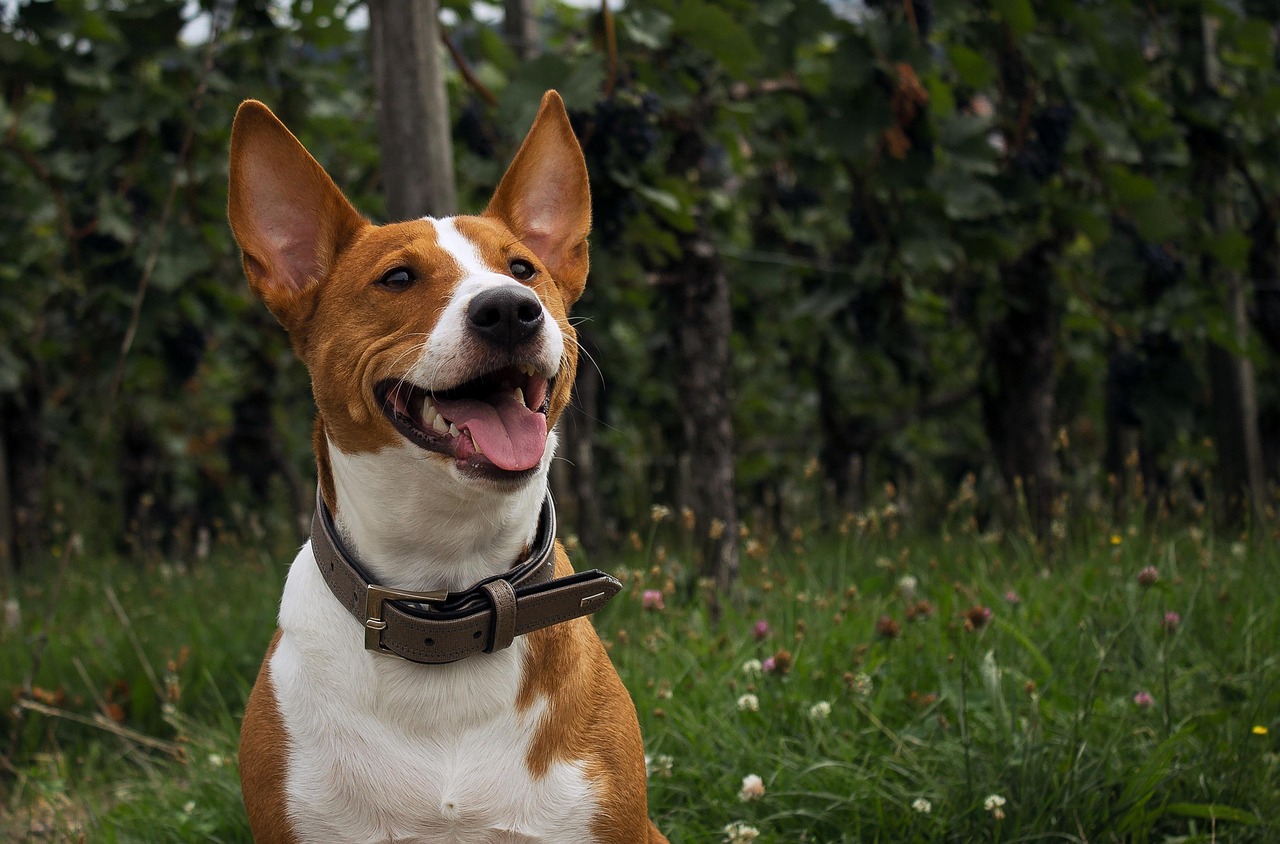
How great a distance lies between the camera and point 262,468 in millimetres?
8078

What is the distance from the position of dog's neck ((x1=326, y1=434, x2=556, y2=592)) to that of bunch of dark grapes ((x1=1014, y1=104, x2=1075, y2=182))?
2899 millimetres

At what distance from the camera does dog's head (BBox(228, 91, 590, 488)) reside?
6.99 feet

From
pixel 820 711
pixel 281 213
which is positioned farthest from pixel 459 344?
pixel 820 711

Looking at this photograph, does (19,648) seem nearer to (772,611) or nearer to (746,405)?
(772,611)

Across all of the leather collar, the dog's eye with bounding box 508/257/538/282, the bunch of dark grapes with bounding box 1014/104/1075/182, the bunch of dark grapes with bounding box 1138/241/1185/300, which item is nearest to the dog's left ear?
the dog's eye with bounding box 508/257/538/282

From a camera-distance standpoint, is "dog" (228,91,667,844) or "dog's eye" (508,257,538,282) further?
"dog's eye" (508,257,538,282)

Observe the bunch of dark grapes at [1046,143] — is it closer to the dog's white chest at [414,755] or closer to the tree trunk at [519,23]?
the tree trunk at [519,23]

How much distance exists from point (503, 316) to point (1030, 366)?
3.82 metres

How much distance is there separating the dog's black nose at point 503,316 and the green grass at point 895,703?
4.34ft

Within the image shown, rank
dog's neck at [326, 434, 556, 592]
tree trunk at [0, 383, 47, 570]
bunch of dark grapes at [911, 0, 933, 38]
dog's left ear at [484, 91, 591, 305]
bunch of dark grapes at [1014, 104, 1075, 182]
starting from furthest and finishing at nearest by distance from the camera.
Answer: tree trunk at [0, 383, 47, 570]
bunch of dark grapes at [1014, 104, 1075, 182]
bunch of dark grapes at [911, 0, 933, 38]
dog's left ear at [484, 91, 591, 305]
dog's neck at [326, 434, 556, 592]

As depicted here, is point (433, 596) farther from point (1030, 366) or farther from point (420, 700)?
point (1030, 366)

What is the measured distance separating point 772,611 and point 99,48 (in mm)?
3440

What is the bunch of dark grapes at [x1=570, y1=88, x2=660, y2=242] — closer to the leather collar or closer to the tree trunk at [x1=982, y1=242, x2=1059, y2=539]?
the leather collar

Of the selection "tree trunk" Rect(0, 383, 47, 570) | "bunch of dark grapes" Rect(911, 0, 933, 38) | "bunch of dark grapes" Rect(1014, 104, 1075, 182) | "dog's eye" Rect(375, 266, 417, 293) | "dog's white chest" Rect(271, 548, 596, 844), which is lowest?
"tree trunk" Rect(0, 383, 47, 570)
